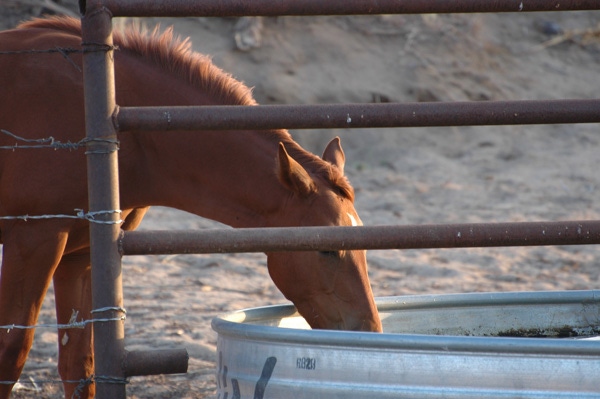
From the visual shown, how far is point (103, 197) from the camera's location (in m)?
1.97

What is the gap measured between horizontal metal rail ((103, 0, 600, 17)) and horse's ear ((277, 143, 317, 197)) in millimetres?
676

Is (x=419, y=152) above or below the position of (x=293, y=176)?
above

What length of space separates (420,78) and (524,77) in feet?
4.83

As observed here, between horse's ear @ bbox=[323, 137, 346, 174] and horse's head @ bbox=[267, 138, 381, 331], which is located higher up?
horse's ear @ bbox=[323, 137, 346, 174]

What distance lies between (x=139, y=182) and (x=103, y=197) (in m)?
1.09

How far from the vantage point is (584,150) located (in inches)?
346

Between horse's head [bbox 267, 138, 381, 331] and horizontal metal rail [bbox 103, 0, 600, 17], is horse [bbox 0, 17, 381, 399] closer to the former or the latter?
horse's head [bbox 267, 138, 381, 331]

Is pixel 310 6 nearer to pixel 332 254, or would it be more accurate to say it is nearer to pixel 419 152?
pixel 332 254

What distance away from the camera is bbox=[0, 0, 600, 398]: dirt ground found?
5488 mm

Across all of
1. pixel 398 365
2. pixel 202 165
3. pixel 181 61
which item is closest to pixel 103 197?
pixel 398 365

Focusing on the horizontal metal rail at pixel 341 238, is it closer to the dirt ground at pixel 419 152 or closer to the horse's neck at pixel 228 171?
the horse's neck at pixel 228 171

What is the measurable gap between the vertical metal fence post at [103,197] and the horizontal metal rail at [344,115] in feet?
0.20

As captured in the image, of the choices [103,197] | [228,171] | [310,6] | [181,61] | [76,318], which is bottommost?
[76,318]

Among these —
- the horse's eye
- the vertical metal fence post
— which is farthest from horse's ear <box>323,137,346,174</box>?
the vertical metal fence post
